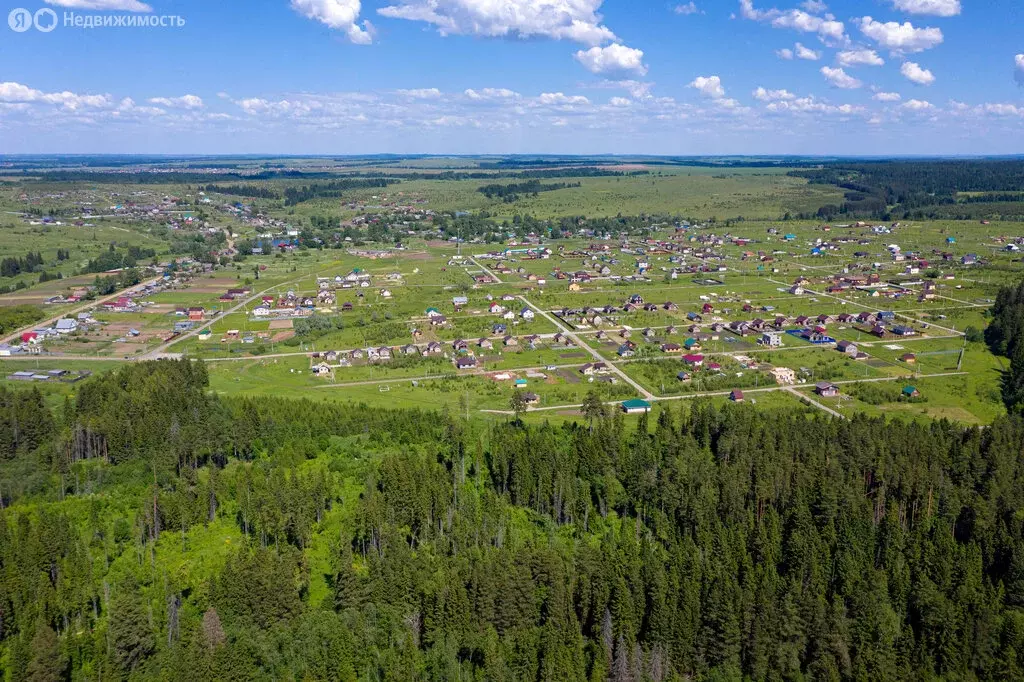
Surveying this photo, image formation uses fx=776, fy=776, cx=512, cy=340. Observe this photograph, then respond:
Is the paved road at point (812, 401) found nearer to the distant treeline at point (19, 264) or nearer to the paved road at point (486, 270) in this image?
the paved road at point (486, 270)

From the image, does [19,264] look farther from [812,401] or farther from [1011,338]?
[1011,338]

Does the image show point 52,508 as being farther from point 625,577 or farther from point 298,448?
point 625,577

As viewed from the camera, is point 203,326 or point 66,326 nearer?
point 66,326

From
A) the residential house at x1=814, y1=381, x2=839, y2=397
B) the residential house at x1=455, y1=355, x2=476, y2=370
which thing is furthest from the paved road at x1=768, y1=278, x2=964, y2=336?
the residential house at x1=455, y1=355, x2=476, y2=370

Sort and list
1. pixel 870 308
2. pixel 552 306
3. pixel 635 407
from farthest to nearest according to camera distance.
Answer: pixel 552 306 → pixel 870 308 → pixel 635 407

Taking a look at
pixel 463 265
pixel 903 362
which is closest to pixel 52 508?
pixel 903 362

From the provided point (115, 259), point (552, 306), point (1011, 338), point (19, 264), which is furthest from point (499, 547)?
point (19, 264)

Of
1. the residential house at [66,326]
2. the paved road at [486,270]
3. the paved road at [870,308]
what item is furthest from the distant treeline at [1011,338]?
the residential house at [66,326]
